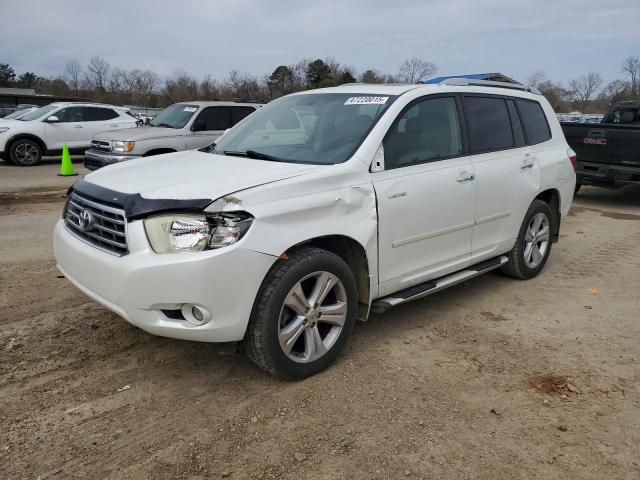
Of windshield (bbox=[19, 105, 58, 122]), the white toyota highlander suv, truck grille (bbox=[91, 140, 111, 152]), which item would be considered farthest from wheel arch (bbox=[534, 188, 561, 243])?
windshield (bbox=[19, 105, 58, 122])

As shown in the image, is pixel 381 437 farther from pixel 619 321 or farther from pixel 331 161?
pixel 619 321

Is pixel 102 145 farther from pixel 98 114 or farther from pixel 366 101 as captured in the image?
pixel 366 101

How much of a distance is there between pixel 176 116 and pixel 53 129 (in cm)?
573

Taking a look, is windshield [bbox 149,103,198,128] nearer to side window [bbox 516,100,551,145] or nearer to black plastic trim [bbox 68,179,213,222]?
side window [bbox 516,100,551,145]

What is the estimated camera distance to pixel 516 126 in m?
5.03

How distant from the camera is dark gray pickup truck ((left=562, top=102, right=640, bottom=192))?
9.13 m

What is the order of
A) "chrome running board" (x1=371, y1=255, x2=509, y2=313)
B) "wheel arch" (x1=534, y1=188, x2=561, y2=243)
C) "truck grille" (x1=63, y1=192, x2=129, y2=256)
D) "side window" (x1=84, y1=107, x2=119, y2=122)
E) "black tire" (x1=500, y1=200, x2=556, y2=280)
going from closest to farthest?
"truck grille" (x1=63, y1=192, x2=129, y2=256), "chrome running board" (x1=371, y1=255, x2=509, y2=313), "black tire" (x1=500, y1=200, x2=556, y2=280), "wheel arch" (x1=534, y1=188, x2=561, y2=243), "side window" (x1=84, y1=107, x2=119, y2=122)

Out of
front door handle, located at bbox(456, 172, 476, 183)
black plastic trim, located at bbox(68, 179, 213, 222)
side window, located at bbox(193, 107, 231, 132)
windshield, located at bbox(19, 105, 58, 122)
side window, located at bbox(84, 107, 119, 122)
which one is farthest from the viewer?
side window, located at bbox(84, 107, 119, 122)

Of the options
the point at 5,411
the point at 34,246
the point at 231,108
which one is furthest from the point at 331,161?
the point at 231,108

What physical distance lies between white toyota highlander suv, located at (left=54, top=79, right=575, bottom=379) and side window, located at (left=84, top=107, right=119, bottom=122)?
1221 centimetres

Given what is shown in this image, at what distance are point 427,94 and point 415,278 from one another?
1426 mm

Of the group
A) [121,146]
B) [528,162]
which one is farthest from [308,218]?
[121,146]

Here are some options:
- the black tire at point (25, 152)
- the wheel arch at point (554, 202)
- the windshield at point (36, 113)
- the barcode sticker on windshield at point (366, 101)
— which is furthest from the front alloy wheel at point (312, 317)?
the windshield at point (36, 113)

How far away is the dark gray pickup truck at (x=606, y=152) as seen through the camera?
913 centimetres
